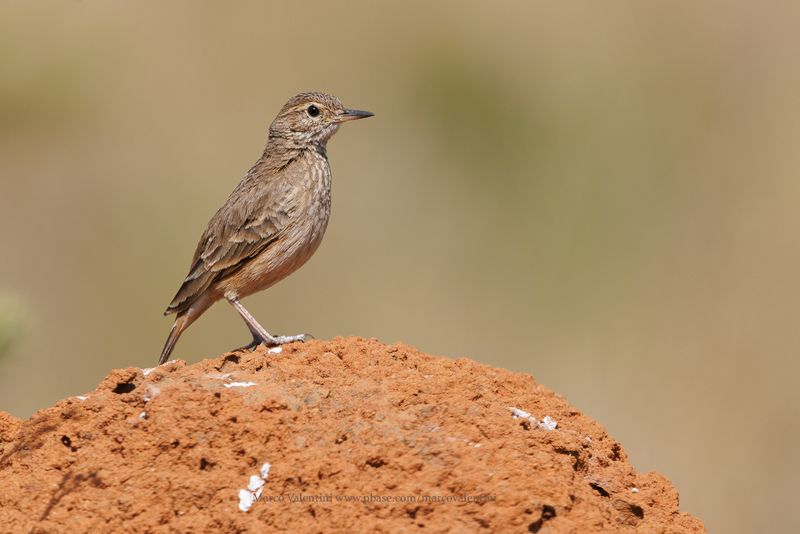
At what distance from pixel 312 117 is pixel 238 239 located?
4.08 ft

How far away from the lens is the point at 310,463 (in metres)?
4.58

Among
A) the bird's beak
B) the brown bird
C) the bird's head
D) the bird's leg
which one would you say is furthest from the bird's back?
the bird's beak

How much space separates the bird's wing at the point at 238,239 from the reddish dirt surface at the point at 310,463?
3009mm

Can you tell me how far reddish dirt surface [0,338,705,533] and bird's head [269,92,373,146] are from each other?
13.2 feet

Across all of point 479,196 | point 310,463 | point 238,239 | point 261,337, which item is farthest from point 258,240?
point 479,196

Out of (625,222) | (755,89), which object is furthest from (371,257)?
(755,89)

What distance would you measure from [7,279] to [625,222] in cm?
532

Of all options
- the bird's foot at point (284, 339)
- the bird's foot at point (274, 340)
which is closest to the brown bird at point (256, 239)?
the bird's foot at point (274, 340)

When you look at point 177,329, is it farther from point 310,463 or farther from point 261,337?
point 310,463

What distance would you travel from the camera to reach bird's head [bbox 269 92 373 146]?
9.11 meters

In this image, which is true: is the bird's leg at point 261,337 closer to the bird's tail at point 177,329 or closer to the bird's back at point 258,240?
the bird's back at point 258,240

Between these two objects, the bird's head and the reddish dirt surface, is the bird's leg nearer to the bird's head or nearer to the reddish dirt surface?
the bird's head

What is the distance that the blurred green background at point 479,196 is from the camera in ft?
34.6

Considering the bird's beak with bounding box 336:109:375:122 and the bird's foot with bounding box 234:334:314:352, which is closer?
the bird's foot with bounding box 234:334:314:352
